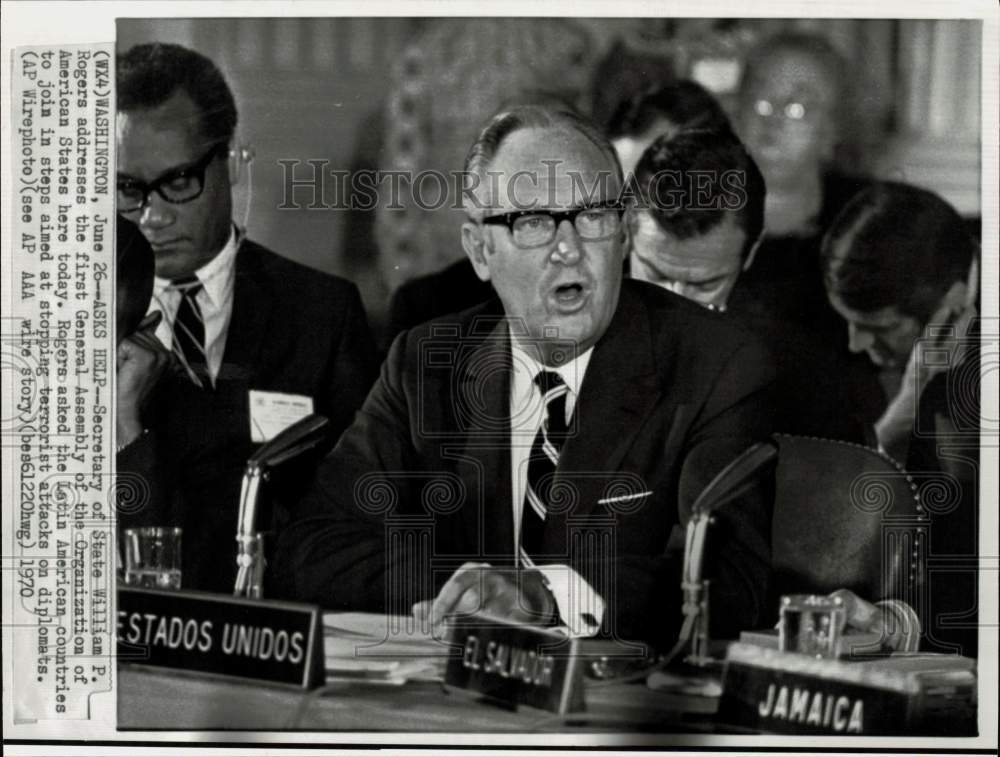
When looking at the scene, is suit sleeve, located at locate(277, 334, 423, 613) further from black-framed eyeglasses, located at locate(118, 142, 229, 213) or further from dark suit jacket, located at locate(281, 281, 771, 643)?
black-framed eyeglasses, located at locate(118, 142, 229, 213)

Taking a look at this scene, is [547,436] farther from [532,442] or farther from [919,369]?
[919,369]

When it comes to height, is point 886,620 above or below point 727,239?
below

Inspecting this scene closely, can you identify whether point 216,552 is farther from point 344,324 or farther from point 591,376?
point 591,376

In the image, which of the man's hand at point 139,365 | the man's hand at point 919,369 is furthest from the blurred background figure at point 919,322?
the man's hand at point 139,365

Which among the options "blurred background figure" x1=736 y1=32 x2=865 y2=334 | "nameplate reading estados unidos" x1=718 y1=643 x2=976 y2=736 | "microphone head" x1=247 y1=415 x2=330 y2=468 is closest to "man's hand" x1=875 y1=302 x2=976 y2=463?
"blurred background figure" x1=736 y1=32 x2=865 y2=334

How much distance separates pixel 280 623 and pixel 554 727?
59cm

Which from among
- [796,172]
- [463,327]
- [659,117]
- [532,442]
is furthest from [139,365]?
[796,172]

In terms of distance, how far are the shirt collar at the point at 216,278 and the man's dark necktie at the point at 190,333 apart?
0.02m

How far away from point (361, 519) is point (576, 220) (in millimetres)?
751

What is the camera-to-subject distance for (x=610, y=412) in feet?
8.96

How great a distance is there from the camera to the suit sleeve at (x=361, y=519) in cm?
276

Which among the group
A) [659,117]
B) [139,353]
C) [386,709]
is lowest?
[386,709]

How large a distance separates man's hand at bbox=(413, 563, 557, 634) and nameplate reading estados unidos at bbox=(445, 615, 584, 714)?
0.09 feet

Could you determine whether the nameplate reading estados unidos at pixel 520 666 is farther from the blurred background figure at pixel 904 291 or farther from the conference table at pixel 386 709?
the blurred background figure at pixel 904 291
